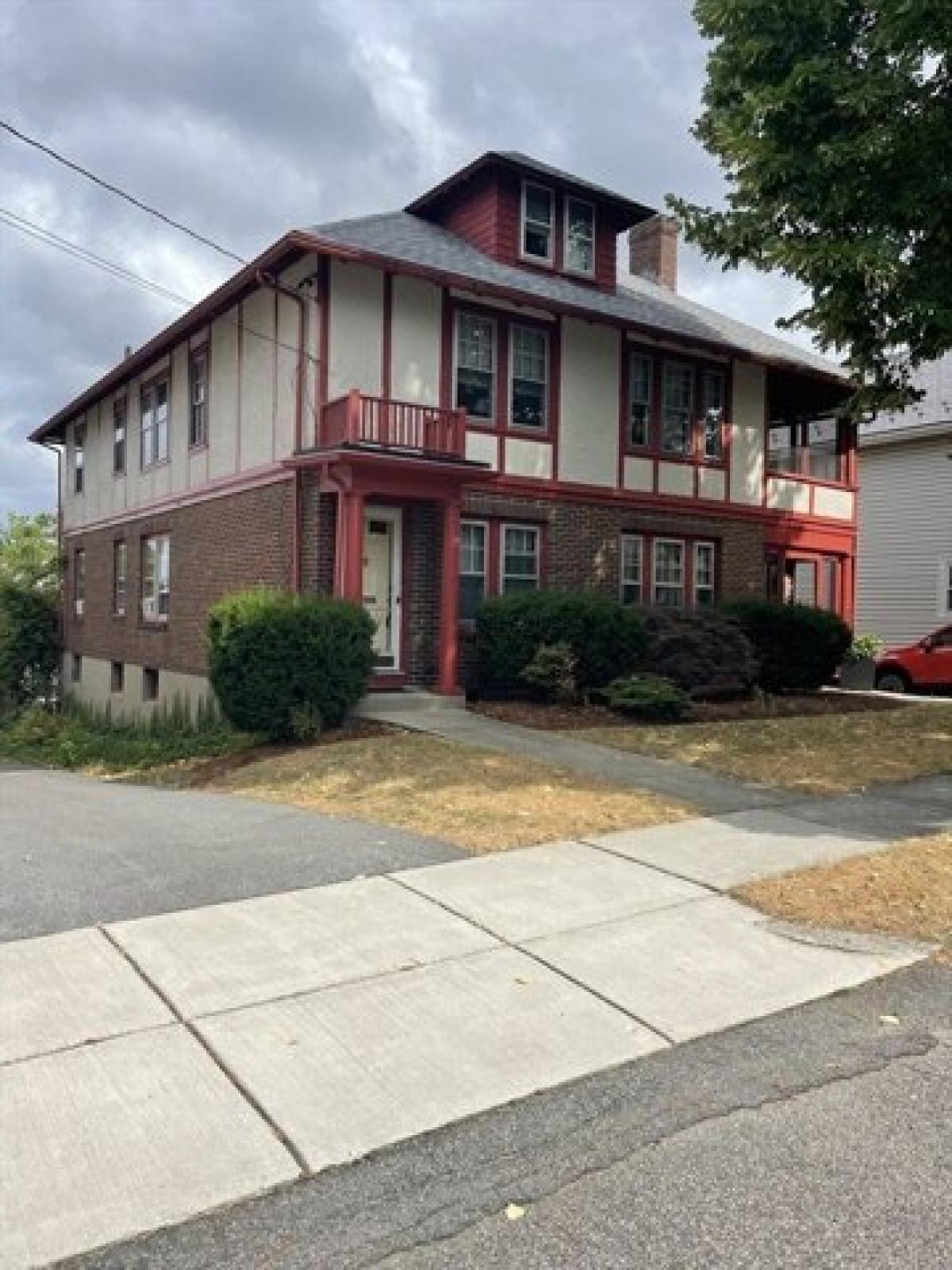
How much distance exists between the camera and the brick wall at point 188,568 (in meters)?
15.6

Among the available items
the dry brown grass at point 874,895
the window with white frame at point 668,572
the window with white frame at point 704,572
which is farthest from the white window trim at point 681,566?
the dry brown grass at point 874,895

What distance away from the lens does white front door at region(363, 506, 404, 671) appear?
585 inches

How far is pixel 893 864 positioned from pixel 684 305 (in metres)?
16.5

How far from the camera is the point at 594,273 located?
17734mm

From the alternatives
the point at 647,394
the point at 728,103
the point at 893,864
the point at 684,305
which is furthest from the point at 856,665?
the point at 893,864

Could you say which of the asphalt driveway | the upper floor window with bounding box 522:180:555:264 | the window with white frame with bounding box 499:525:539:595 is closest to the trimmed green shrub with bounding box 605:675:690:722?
the window with white frame with bounding box 499:525:539:595

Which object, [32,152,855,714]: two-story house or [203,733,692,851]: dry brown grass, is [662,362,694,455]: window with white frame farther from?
[203,733,692,851]: dry brown grass

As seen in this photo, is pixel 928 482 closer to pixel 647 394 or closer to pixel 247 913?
pixel 647 394

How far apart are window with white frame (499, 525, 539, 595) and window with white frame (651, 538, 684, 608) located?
8.57ft

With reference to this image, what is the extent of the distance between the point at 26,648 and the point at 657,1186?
27.2 metres

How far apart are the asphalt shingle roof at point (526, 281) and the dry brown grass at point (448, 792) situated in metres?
6.99

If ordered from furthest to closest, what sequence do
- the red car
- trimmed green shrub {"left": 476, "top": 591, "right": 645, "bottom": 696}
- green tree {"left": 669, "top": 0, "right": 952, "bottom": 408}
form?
the red car
trimmed green shrub {"left": 476, "top": 591, "right": 645, "bottom": 696}
green tree {"left": 669, "top": 0, "right": 952, "bottom": 408}

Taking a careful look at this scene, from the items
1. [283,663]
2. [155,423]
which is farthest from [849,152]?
[155,423]

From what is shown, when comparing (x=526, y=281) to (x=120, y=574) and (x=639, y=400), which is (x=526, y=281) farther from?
(x=120, y=574)
